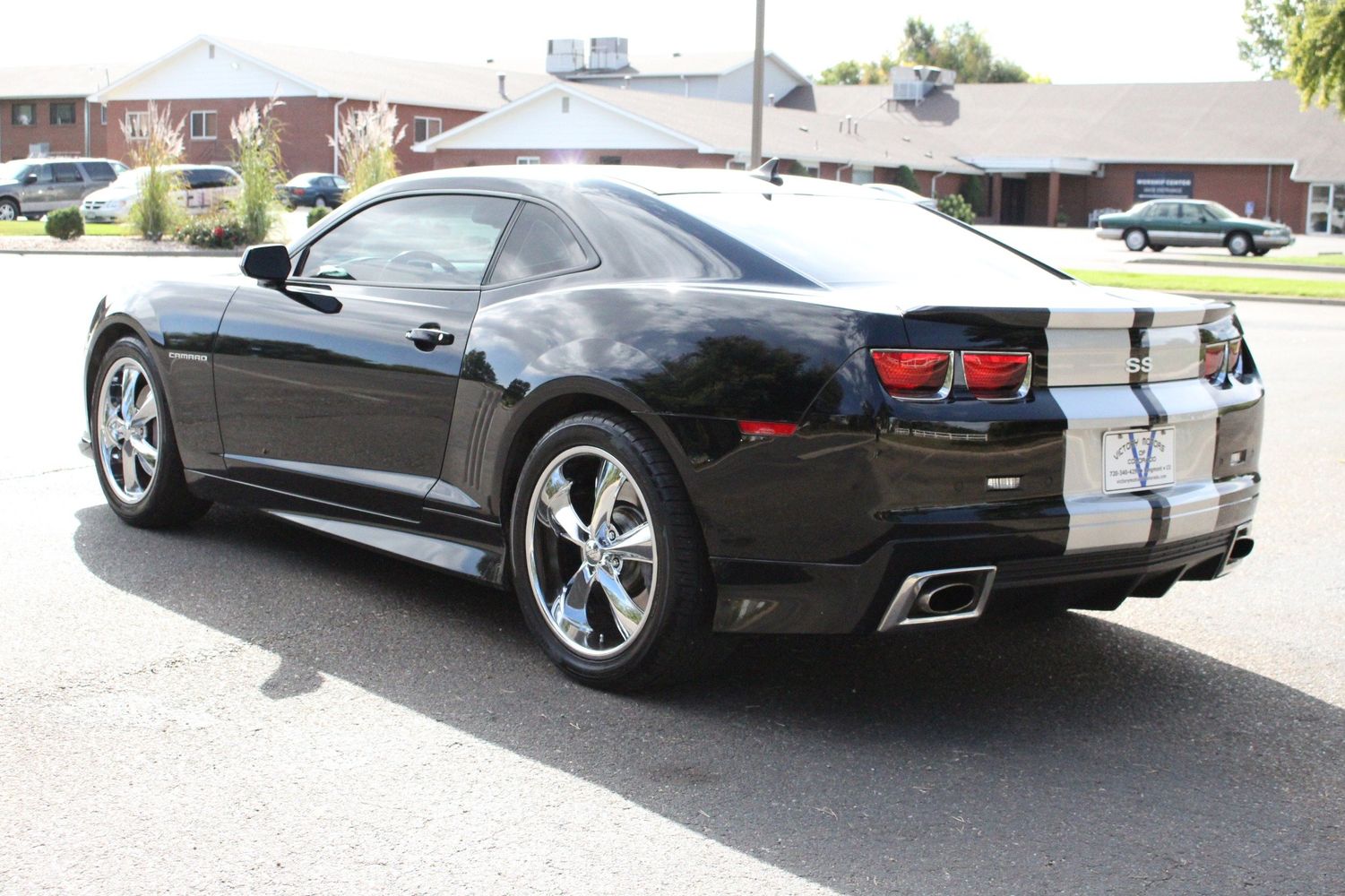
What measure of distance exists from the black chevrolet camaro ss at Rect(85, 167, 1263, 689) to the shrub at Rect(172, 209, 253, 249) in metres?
26.5

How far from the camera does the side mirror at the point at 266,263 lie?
5469 millimetres

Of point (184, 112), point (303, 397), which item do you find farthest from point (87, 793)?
point (184, 112)

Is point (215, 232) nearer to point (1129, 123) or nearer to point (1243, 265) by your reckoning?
point (1243, 265)

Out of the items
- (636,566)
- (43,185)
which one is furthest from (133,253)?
(636,566)

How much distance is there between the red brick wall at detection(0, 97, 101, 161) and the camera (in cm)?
7256

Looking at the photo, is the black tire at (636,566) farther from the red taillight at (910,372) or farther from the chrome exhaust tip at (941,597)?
the red taillight at (910,372)

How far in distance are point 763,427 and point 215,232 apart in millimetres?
28955

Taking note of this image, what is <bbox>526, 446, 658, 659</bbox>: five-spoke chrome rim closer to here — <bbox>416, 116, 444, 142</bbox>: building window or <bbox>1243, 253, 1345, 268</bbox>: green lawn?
<bbox>1243, 253, 1345, 268</bbox>: green lawn

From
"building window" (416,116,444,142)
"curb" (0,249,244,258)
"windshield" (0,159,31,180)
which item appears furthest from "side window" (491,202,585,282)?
"building window" (416,116,444,142)

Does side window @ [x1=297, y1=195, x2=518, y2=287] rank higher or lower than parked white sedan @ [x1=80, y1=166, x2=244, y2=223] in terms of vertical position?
lower

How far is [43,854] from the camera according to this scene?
331cm

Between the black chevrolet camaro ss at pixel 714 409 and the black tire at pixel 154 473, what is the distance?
15.3 inches

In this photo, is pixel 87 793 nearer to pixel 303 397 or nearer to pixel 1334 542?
pixel 303 397

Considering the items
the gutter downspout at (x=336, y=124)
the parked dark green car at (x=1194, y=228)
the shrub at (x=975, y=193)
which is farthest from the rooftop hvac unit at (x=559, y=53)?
the parked dark green car at (x=1194, y=228)
